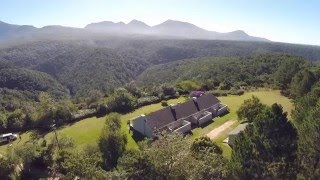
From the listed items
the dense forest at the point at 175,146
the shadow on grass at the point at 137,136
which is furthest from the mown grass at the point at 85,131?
the dense forest at the point at 175,146

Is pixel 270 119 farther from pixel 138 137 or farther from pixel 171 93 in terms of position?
pixel 171 93

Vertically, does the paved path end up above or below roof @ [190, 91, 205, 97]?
below

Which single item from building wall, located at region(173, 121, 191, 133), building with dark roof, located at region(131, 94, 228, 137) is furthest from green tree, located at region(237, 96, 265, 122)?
building wall, located at region(173, 121, 191, 133)

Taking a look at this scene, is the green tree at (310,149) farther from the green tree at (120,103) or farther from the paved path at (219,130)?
the green tree at (120,103)

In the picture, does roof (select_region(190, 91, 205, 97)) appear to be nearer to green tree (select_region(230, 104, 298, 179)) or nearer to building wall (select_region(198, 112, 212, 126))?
building wall (select_region(198, 112, 212, 126))

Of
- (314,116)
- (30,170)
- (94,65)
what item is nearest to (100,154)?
(30,170)

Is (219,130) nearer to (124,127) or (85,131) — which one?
(124,127)

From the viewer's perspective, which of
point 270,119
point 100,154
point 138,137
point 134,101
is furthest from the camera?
point 134,101
